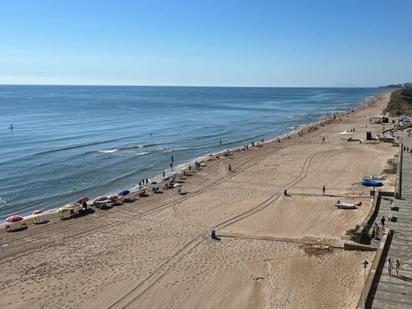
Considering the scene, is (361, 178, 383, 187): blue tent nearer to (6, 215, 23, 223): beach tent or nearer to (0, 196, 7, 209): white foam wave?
(6, 215, 23, 223): beach tent

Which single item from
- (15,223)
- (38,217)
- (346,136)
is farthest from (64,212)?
(346,136)

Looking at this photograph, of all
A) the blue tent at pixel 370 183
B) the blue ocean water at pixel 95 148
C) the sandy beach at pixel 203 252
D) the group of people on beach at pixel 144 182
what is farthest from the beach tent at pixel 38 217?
the blue tent at pixel 370 183

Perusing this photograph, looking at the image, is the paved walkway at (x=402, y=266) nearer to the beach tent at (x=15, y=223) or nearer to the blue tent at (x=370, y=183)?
the blue tent at (x=370, y=183)

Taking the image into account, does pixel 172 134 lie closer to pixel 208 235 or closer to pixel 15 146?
pixel 15 146

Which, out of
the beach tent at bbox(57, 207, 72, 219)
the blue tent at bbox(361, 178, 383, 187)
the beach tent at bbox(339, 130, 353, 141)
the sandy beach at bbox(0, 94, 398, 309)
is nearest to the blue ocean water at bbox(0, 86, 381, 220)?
the beach tent at bbox(57, 207, 72, 219)

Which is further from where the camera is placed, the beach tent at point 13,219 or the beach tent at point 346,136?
the beach tent at point 346,136

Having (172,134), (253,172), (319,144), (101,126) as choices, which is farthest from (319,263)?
(101,126)
